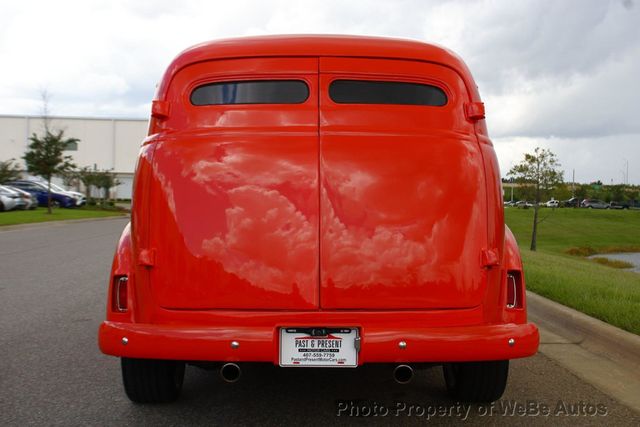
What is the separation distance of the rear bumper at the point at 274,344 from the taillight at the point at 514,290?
0.34 meters

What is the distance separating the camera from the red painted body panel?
328 cm

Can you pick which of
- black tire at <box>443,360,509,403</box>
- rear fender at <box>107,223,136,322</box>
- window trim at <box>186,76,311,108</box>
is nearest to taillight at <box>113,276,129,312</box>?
rear fender at <box>107,223,136,322</box>

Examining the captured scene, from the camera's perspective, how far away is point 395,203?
11.1 ft

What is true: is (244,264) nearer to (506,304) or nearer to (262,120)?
(262,120)

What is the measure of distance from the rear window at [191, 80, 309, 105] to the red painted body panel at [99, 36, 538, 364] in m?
0.04

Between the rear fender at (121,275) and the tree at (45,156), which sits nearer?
the rear fender at (121,275)

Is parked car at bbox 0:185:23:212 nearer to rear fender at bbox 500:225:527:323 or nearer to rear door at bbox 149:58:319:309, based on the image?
rear door at bbox 149:58:319:309

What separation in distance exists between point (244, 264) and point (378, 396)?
142cm

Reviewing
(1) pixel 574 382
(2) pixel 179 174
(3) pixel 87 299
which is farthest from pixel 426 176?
(3) pixel 87 299

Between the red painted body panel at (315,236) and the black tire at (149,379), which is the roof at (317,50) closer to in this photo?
the red painted body panel at (315,236)

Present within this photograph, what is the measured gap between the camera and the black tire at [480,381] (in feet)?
12.6

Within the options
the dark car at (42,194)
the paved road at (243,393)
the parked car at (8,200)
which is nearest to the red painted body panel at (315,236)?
the paved road at (243,393)

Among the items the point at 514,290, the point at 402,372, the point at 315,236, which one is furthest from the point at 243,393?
the point at 514,290

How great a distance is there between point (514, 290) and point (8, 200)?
30.9 meters
